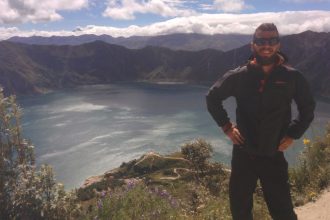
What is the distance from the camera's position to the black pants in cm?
482

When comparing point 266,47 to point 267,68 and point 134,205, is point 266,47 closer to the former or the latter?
point 267,68

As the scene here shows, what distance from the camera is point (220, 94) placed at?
506 centimetres

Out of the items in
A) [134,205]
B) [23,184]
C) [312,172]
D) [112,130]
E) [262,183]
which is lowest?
[112,130]

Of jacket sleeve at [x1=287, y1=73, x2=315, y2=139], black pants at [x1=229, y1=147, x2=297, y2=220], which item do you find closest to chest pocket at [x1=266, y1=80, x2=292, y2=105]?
jacket sleeve at [x1=287, y1=73, x2=315, y2=139]

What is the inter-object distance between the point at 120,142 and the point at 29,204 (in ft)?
323

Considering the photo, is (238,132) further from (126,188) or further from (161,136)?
(161,136)

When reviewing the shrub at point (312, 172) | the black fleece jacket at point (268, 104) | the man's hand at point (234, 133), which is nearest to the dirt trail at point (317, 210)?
the shrub at point (312, 172)

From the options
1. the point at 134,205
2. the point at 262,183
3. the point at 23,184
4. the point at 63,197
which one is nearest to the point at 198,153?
the point at 63,197

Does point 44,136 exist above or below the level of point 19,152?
below

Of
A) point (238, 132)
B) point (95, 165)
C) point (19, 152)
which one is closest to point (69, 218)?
point (19, 152)

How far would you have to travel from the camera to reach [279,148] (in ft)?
16.0

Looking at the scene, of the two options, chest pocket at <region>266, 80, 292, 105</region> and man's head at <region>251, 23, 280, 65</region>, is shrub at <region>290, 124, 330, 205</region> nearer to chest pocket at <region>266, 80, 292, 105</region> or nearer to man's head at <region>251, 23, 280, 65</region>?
chest pocket at <region>266, 80, 292, 105</region>

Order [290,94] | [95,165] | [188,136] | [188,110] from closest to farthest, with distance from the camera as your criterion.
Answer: [290,94], [95,165], [188,136], [188,110]

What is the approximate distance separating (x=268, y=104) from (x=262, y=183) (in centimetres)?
102
